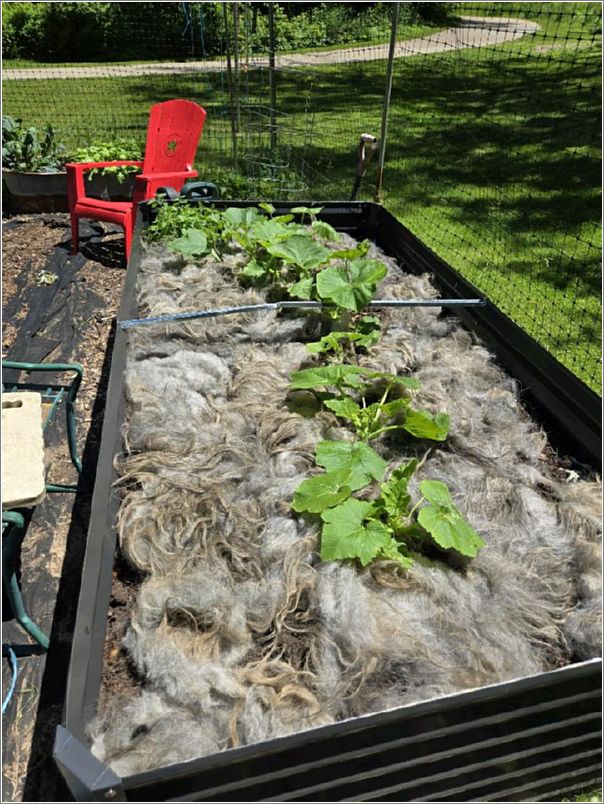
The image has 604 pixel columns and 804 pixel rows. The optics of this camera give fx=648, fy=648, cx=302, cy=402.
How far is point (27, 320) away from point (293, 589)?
3043 mm

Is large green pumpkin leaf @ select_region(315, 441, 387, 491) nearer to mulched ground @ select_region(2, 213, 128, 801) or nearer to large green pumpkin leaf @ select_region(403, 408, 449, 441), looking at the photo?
large green pumpkin leaf @ select_region(403, 408, 449, 441)

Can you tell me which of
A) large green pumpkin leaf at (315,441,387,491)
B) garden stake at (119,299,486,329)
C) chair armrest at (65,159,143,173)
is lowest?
large green pumpkin leaf at (315,441,387,491)

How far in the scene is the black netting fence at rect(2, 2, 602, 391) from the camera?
15.3 feet

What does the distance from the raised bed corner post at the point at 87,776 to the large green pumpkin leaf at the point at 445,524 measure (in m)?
0.96

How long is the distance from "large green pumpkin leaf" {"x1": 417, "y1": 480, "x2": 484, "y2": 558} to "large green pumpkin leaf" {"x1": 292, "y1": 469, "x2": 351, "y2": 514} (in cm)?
23

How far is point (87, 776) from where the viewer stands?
1098 mm

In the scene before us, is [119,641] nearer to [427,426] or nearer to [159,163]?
[427,426]

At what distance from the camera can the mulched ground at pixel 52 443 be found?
6.09 ft

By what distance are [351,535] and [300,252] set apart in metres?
1.77

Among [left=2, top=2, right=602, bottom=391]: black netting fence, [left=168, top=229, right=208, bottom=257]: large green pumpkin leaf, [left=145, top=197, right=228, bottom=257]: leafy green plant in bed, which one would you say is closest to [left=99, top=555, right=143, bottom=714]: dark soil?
[left=168, top=229, right=208, bottom=257]: large green pumpkin leaf

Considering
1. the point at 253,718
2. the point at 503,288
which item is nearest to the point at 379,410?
the point at 253,718

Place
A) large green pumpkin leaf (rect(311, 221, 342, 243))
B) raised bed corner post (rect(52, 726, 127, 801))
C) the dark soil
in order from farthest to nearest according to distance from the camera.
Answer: large green pumpkin leaf (rect(311, 221, 342, 243))
the dark soil
raised bed corner post (rect(52, 726, 127, 801))

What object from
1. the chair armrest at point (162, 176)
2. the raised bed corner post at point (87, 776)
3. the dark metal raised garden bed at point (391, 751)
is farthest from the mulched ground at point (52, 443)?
the chair armrest at point (162, 176)

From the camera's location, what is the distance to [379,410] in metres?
2.29
